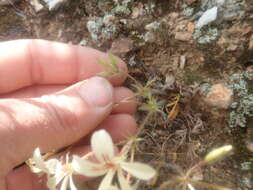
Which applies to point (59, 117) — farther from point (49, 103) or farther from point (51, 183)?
point (51, 183)

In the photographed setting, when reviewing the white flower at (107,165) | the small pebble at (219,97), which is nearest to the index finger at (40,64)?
the small pebble at (219,97)

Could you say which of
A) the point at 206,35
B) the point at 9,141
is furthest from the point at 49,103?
the point at 206,35

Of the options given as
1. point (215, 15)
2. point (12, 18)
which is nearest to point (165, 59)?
point (215, 15)

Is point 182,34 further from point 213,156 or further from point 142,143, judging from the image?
point 213,156

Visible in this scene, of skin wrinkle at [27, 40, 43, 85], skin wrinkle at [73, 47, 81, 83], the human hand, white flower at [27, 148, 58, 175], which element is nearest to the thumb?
the human hand

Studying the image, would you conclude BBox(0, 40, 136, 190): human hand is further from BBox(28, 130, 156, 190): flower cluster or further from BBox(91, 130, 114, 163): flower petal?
BBox(91, 130, 114, 163): flower petal

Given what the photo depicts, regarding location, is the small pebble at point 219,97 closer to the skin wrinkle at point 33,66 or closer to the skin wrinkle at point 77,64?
the skin wrinkle at point 77,64

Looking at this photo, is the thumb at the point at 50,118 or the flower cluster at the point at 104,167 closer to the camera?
the flower cluster at the point at 104,167
